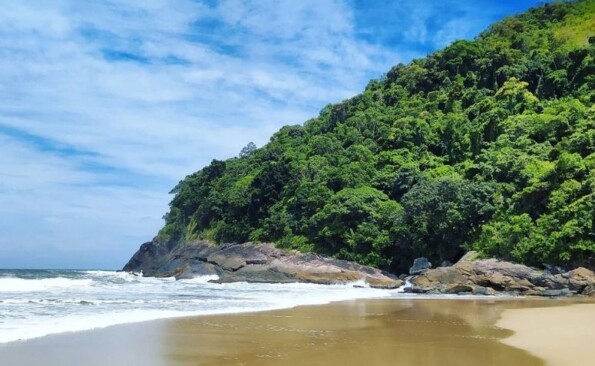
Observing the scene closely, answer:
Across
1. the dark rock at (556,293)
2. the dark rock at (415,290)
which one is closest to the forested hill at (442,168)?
the dark rock at (556,293)

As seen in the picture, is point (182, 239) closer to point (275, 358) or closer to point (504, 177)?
point (504, 177)

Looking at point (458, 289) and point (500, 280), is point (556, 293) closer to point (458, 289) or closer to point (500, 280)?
point (500, 280)

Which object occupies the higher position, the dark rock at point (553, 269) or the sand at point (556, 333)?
the dark rock at point (553, 269)

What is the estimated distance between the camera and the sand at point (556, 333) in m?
10.5

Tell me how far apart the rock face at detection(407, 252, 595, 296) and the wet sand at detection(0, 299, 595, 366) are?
44.0 feet

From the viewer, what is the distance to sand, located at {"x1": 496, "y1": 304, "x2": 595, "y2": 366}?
10531 millimetres

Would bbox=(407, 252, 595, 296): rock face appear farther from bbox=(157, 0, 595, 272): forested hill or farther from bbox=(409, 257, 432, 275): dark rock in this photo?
bbox=(409, 257, 432, 275): dark rock

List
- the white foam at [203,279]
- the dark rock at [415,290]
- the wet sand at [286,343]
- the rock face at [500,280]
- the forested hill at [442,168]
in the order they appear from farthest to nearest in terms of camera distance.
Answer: the white foam at [203,279] < the forested hill at [442,168] < the dark rock at [415,290] < the rock face at [500,280] < the wet sand at [286,343]

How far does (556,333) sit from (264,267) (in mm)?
33731

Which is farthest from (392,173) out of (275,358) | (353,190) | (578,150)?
(275,358)

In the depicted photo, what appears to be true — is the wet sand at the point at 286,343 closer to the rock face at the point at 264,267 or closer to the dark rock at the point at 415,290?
the dark rock at the point at 415,290

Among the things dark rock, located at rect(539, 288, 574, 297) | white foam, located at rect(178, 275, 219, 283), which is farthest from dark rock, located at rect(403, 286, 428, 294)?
white foam, located at rect(178, 275, 219, 283)

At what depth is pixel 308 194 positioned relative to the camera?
51750 mm

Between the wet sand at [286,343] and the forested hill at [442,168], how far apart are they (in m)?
21.1
